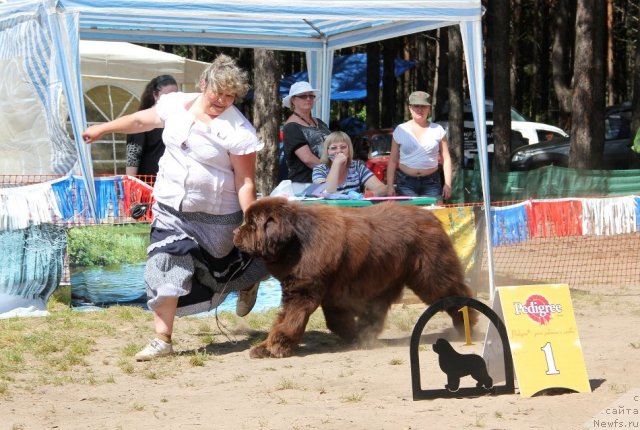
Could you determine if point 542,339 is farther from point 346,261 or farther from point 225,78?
point 225,78

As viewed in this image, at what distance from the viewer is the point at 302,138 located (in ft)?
30.5

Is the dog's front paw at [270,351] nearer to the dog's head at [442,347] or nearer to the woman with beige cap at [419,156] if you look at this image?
the dog's head at [442,347]

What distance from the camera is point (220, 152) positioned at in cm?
659

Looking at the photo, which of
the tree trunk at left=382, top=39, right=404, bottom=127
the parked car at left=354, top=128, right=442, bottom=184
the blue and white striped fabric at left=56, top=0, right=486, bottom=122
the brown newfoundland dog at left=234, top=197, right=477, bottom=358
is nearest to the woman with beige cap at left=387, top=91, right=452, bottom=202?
the blue and white striped fabric at left=56, top=0, right=486, bottom=122

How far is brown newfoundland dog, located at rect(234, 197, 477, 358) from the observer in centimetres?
649

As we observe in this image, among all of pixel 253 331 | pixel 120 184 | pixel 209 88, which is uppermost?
pixel 209 88

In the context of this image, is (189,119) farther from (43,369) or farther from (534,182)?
(534,182)

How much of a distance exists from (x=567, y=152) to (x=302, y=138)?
1288 cm

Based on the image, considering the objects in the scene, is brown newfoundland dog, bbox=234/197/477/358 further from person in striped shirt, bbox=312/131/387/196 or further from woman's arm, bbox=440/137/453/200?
woman's arm, bbox=440/137/453/200

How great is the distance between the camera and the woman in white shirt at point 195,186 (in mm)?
6566

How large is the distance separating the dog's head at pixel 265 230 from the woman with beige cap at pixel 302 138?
2716mm

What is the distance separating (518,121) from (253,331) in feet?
66.3

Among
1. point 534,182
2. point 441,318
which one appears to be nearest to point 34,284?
point 441,318

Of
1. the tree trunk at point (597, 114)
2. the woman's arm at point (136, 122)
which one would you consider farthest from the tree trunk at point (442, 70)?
the woman's arm at point (136, 122)
